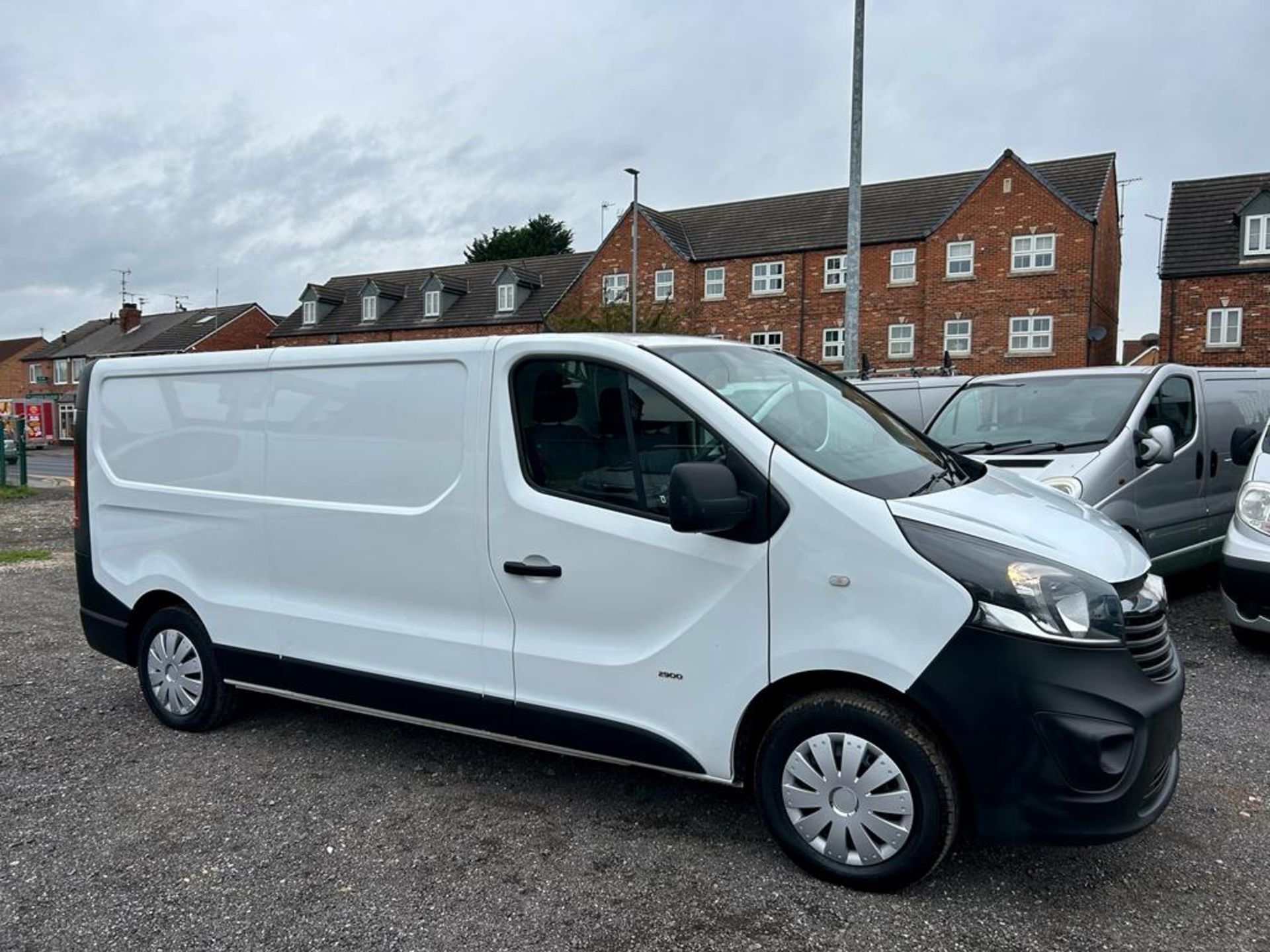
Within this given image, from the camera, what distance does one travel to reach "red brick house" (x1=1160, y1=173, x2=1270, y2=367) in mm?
27547

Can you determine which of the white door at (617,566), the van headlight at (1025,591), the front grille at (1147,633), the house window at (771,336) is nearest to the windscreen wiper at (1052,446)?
the front grille at (1147,633)

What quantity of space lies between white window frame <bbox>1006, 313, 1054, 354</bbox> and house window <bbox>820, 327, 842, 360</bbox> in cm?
617

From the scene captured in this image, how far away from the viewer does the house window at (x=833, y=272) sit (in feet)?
114

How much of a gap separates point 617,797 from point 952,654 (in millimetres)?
1657

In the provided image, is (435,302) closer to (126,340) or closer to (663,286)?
(663,286)

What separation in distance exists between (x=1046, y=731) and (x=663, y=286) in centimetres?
3669

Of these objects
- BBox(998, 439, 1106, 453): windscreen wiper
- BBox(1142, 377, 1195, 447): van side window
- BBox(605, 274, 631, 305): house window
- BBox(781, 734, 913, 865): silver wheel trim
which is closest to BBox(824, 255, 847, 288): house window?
BBox(605, 274, 631, 305): house window

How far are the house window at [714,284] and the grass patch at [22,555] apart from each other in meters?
29.5

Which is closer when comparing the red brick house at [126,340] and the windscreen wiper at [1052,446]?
the windscreen wiper at [1052,446]

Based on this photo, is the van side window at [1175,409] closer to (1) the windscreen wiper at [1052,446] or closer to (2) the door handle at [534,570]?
(1) the windscreen wiper at [1052,446]

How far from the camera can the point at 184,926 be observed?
9.66 feet

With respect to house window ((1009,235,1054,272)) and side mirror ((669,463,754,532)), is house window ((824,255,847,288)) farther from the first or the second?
side mirror ((669,463,754,532))

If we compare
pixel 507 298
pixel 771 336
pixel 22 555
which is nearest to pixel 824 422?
pixel 22 555

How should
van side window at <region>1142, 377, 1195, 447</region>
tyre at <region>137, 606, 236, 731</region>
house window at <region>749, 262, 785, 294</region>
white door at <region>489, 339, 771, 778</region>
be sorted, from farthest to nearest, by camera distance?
house window at <region>749, 262, 785, 294</region> < van side window at <region>1142, 377, 1195, 447</region> < tyre at <region>137, 606, 236, 731</region> < white door at <region>489, 339, 771, 778</region>
